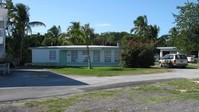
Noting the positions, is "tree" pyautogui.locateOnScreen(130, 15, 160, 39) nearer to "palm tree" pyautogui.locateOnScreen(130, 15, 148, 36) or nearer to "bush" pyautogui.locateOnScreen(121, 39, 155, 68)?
"palm tree" pyautogui.locateOnScreen(130, 15, 148, 36)

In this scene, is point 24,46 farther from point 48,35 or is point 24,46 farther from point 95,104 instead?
point 95,104

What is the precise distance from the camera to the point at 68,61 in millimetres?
44000

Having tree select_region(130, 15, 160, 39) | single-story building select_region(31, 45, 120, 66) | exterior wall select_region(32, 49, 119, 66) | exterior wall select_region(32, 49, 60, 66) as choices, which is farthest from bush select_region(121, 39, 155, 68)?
tree select_region(130, 15, 160, 39)

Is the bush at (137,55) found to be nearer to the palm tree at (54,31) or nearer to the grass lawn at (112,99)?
the grass lawn at (112,99)

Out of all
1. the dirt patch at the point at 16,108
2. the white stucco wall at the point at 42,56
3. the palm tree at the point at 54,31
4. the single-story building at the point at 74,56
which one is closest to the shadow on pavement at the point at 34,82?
the dirt patch at the point at 16,108

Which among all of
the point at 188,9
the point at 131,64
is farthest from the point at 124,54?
the point at 188,9

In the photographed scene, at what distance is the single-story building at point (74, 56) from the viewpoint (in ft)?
142

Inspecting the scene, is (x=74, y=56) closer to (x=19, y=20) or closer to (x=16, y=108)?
(x=19, y=20)

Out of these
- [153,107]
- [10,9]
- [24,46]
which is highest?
[10,9]

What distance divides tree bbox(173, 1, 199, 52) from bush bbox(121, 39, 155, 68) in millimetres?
17272

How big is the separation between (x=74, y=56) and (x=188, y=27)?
2561cm

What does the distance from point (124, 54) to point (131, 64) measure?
1.30 metres

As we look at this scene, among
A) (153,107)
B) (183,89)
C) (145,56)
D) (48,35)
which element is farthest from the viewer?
(48,35)

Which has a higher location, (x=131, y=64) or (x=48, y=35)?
(x=48, y=35)
